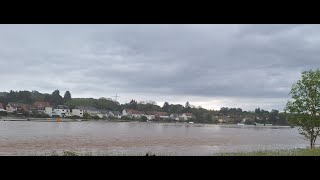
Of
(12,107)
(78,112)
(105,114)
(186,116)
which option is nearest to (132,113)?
(105,114)

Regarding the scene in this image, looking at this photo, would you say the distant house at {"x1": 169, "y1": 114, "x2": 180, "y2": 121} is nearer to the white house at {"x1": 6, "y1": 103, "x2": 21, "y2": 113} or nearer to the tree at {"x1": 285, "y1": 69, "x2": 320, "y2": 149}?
the white house at {"x1": 6, "y1": 103, "x2": 21, "y2": 113}

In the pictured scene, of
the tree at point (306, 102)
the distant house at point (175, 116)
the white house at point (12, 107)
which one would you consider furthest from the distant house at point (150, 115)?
the tree at point (306, 102)

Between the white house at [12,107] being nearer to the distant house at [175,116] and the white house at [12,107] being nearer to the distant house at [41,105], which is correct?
the distant house at [41,105]

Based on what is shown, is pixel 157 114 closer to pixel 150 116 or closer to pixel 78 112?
pixel 150 116

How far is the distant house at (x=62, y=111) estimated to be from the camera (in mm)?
42706

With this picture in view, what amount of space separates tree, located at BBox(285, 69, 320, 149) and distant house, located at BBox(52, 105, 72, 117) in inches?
1339

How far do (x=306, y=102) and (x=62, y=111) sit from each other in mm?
37201

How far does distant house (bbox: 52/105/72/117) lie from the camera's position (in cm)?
4271
